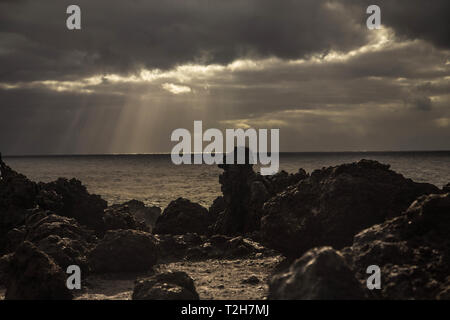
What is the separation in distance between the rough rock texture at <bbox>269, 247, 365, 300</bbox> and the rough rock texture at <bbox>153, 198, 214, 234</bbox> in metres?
10.8

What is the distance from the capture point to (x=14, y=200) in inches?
609

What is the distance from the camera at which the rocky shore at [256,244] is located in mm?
7141

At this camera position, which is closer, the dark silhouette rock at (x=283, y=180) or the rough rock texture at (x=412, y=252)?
the rough rock texture at (x=412, y=252)

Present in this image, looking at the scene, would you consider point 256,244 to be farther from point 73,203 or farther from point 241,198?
point 73,203

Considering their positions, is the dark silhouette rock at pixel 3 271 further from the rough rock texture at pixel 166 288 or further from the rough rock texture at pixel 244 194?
the rough rock texture at pixel 244 194

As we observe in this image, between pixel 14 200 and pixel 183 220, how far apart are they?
6171mm

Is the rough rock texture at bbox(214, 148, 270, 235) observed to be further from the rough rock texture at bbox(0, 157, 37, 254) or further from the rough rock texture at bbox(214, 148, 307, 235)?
the rough rock texture at bbox(0, 157, 37, 254)

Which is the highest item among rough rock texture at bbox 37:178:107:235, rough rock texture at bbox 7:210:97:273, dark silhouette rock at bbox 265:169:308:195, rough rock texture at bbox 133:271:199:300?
dark silhouette rock at bbox 265:169:308:195

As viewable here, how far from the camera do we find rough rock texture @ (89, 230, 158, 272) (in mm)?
11070

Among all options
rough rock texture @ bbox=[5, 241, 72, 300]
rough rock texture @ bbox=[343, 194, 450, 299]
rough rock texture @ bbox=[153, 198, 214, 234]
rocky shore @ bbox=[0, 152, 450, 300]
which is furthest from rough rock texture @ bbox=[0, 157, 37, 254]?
rough rock texture @ bbox=[343, 194, 450, 299]

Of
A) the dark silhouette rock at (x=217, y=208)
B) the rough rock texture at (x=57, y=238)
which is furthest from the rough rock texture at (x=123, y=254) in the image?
the dark silhouette rock at (x=217, y=208)

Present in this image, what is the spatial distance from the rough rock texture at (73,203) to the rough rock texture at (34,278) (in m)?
6.61

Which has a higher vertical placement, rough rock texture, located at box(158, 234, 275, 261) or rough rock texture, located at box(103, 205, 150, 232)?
rough rock texture, located at box(103, 205, 150, 232)
